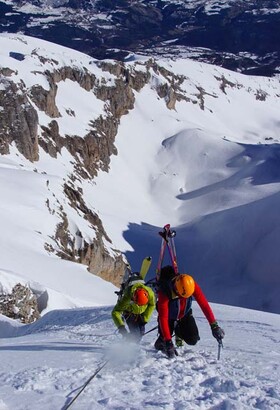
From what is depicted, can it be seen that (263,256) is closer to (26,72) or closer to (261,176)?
(261,176)

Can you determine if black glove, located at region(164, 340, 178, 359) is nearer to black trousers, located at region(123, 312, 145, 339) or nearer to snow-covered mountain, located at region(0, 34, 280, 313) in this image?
black trousers, located at region(123, 312, 145, 339)

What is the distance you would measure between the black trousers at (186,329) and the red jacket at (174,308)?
4.3 inches

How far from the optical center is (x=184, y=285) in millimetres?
6250

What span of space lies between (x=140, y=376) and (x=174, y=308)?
120 centimetres

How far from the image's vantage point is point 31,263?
21.6 meters

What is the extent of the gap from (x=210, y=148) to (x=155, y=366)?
72291mm

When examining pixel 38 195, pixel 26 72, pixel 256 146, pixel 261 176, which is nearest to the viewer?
pixel 38 195

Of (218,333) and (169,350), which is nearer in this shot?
(169,350)

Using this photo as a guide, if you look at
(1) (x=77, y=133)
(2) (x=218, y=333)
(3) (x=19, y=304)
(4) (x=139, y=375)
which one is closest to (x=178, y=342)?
(2) (x=218, y=333)

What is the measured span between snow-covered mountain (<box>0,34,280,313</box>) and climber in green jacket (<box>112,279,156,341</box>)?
9873mm

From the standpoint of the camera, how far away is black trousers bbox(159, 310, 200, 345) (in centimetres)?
681

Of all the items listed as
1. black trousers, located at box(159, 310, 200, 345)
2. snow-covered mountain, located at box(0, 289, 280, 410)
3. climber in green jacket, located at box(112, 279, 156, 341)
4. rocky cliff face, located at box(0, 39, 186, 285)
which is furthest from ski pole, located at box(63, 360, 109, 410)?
rocky cliff face, located at box(0, 39, 186, 285)

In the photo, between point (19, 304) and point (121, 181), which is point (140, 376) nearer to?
point (19, 304)

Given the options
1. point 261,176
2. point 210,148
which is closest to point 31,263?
point 261,176
